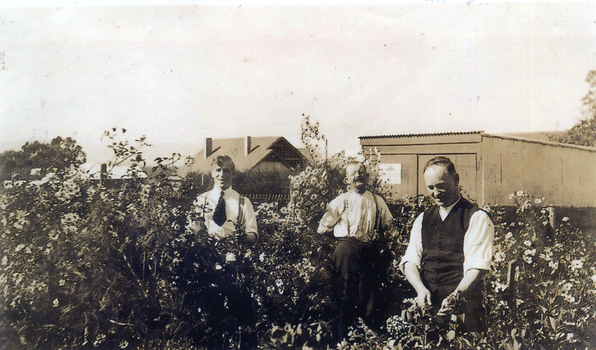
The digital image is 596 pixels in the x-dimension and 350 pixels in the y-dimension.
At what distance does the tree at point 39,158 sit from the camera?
2.98 m

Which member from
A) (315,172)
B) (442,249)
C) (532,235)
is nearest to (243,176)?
(315,172)

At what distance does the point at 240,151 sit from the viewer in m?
3.10

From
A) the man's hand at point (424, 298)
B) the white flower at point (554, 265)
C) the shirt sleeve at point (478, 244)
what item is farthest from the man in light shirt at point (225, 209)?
the white flower at point (554, 265)

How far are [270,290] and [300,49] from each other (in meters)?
1.93

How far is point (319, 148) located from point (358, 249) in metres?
0.86

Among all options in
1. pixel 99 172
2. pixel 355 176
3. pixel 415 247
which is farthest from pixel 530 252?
pixel 99 172

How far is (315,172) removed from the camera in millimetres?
3086

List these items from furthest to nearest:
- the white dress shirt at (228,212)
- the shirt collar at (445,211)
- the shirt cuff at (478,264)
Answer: the white dress shirt at (228,212), the shirt collar at (445,211), the shirt cuff at (478,264)

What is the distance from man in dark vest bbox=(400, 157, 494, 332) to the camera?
2.84 meters

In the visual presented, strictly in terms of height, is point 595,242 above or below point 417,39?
below

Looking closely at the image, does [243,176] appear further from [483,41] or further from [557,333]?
[557,333]

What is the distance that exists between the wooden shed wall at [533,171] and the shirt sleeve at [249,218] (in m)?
Answer: 1.82

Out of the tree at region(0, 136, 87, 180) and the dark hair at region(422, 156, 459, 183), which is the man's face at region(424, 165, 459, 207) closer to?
the dark hair at region(422, 156, 459, 183)

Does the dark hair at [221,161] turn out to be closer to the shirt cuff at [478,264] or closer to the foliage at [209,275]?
the foliage at [209,275]
